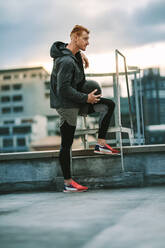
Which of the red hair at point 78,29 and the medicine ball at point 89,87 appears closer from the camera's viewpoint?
the red hair at point 78,29

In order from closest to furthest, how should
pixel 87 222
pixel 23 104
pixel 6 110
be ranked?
pixel 87 222
pixel 23 104
pixel 6 110

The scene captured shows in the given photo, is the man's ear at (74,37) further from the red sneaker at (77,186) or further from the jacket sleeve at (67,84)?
the red sneaker at (77,186)

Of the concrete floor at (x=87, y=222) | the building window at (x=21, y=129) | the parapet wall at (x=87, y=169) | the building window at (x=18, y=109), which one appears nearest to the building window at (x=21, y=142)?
the building window at (x=21, y=129)

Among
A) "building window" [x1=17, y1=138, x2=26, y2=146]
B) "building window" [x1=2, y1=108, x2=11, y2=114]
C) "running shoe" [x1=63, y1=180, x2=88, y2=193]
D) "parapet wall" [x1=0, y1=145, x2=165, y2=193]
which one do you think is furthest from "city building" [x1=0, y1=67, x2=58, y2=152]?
"running shoe" [x1=63, y1=180, x2=88, y2=193]

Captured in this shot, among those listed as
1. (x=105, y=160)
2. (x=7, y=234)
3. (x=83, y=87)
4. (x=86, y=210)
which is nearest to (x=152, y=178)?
(x=105, y=160)

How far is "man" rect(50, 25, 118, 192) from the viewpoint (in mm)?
3365

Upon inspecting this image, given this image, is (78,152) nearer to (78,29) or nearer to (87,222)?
(78,29)

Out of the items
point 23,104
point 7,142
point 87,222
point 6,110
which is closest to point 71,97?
point 87,222

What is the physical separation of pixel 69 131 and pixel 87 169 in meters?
0.63

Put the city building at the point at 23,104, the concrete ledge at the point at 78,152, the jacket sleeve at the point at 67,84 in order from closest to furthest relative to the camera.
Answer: the jacket sleeve at the point at 67,84 < the concrete ledge at the point at 78,152 < the city building at the point at 23,104

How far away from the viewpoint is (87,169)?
3.91 metres

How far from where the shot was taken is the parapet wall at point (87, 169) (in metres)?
3.72

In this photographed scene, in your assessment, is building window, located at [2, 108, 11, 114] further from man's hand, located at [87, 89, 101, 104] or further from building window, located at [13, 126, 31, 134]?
man's hand, located at [87, 89, 101, 104]

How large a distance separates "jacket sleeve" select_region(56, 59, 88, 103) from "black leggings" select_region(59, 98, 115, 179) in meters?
0.26
